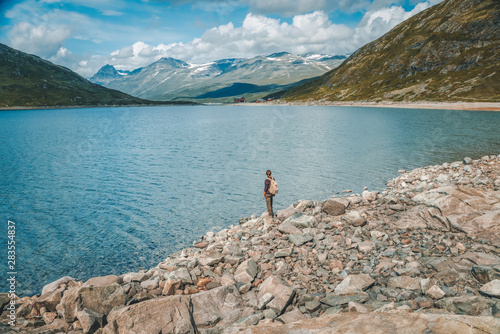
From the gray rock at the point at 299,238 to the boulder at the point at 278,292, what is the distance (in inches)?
161

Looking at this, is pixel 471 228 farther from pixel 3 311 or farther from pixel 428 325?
pixel 3 311

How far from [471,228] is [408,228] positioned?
9.08 feet

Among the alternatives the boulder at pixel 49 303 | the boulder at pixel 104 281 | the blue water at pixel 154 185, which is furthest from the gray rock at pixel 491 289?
the blue water at pixel 154 185

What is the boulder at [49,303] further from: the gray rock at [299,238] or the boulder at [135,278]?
the gray rock at [299,238]

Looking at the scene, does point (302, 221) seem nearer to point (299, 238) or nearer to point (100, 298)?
point (299, 238)

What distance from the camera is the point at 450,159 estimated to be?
4206 centimetres

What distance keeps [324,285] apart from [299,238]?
4.43 metres

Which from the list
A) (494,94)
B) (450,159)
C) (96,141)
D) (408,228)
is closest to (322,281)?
(408,228)

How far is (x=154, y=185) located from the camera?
35.0 meters

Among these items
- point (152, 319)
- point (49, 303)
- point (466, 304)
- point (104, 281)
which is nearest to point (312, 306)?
point (466, 304)

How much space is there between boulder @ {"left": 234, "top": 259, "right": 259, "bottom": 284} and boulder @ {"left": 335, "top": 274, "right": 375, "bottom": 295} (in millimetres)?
3790

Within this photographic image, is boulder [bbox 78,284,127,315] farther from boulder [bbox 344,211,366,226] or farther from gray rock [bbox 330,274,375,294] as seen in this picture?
boulder [bbox 344,211,366,226]

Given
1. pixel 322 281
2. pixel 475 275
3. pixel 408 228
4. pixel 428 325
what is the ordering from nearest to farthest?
pixel 428 325
pixel 475 275
pixel 322 281
pixel 408 228

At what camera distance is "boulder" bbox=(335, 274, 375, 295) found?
1068 cm
